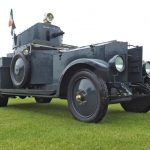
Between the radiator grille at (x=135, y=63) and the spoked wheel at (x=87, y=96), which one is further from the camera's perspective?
the radiator grille at (x=135, y=63)

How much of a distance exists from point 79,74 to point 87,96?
0.43 m

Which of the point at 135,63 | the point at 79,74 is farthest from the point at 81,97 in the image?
the point at 135,63

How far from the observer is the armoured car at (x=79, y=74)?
601 cm

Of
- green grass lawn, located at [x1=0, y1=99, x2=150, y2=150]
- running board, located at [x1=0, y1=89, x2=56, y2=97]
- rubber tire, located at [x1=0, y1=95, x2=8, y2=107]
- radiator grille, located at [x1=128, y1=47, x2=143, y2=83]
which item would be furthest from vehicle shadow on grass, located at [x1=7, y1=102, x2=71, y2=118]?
radiator grille, located at [x1=128, y1=47, x2=143, y2=83]

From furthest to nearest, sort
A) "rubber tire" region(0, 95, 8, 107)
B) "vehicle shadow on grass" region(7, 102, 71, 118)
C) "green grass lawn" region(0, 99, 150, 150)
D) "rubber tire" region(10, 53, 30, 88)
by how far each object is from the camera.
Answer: "rubber tire" region(0, 95, 8, 107), "rubber tire" region(10, 53, 30, 88), "vehicle shadow on grass" region(7, 102, 71, 118), "green grass lawn" region(0, 99, 150, 150)

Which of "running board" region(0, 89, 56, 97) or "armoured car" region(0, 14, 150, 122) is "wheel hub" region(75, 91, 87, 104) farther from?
"running board" region(0, 89, 56, 97)

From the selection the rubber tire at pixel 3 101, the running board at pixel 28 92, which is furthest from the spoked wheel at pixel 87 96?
the rubber tire at pixel 3 101

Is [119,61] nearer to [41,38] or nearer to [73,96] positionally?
[73,96]

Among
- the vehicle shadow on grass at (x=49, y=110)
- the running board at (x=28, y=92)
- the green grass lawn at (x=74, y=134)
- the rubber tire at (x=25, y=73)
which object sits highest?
the rubber tire at (x=25, y=73)

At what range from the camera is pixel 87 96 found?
6.10 meters

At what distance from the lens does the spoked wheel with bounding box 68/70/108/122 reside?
5762 millimetres

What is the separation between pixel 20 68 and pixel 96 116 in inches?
111

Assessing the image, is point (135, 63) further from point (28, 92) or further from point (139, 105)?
point (28, 92)

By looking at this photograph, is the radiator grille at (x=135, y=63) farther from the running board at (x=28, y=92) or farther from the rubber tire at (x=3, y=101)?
the rubber tire at (x=3, y=101)
